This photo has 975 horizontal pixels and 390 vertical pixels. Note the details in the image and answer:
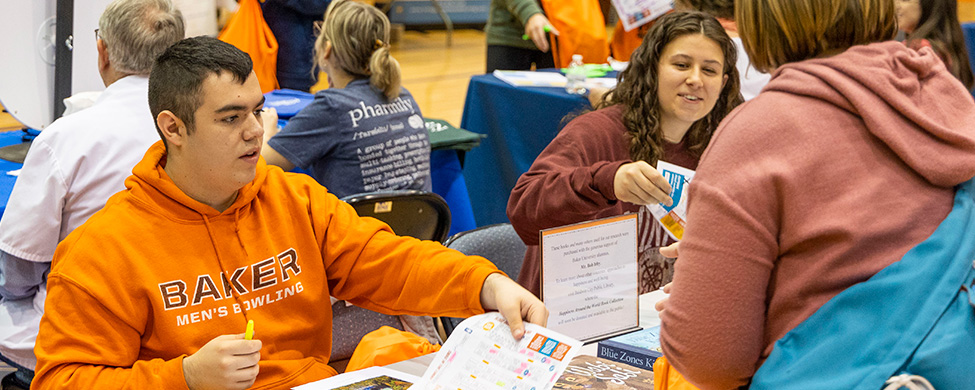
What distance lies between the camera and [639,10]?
14.5ft

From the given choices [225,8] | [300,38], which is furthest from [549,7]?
[225,8]

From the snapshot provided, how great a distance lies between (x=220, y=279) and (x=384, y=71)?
163 cm

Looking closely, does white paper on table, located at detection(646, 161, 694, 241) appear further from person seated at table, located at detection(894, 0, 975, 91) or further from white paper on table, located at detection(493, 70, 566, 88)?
white paper on table, located at detection(493, 70, 566, 88)

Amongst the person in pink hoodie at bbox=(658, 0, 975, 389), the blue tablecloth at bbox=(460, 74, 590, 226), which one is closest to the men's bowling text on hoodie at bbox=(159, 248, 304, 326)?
the person in pink hoodie at bbox=(658, 0, 975, 389)

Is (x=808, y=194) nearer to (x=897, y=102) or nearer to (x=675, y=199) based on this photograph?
(x=897, y=102)

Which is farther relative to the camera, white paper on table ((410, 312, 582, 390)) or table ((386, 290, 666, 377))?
table ((386, 290, 666, 377))

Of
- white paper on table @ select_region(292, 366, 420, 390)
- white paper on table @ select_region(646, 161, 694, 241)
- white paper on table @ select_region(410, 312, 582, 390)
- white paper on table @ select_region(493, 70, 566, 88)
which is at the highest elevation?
white paper on table @ select_region(646, 161, 694, 241)

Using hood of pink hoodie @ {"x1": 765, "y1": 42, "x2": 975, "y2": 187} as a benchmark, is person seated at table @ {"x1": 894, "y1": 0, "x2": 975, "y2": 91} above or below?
below

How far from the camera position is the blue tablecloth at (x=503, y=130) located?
409cm

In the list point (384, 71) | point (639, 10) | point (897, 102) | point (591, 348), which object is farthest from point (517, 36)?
point (897, 102)

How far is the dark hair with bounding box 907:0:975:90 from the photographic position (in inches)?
141

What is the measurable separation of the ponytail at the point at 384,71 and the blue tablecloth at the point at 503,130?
1092 mm

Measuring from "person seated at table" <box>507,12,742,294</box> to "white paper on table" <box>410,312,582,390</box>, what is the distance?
70 cm

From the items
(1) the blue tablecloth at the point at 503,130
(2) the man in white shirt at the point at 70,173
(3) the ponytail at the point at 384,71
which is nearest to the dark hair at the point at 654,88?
(3) the ponytail at the point at 384,71
